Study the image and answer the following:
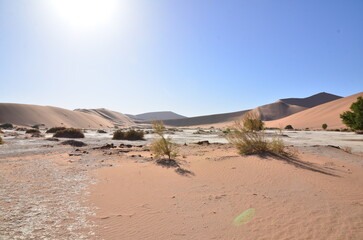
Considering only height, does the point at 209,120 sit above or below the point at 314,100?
below

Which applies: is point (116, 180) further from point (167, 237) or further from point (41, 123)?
point (41, 123)

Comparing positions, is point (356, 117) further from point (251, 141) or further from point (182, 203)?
point (182, 203)

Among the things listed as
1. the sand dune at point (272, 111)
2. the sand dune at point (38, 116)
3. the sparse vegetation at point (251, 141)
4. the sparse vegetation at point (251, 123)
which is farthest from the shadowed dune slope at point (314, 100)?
the sparse vegetation at point (251, 141)

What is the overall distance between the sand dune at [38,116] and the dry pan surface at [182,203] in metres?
58.0

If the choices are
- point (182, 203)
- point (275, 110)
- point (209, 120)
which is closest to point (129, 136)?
point (182, 203)

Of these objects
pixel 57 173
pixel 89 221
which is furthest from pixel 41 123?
pixel 89 221

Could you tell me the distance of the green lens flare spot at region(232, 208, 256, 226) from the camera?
3.24m

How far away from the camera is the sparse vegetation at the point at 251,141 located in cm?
846

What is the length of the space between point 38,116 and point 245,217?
2684 inches

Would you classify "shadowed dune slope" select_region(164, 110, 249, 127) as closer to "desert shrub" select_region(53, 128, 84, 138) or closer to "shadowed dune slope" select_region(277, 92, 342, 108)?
"shadowed dune slope" select_region(277, 92, 342, 108)

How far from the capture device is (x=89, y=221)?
321cm

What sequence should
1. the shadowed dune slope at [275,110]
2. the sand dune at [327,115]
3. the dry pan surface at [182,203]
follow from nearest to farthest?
the dry pan surface at [182,203], the sand dune at [327,115], the shadowed dune slope at [275,110]

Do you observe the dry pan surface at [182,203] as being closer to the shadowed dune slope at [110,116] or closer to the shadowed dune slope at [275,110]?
the shadowed dune slope at [275,110]

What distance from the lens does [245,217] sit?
3.41 metres
